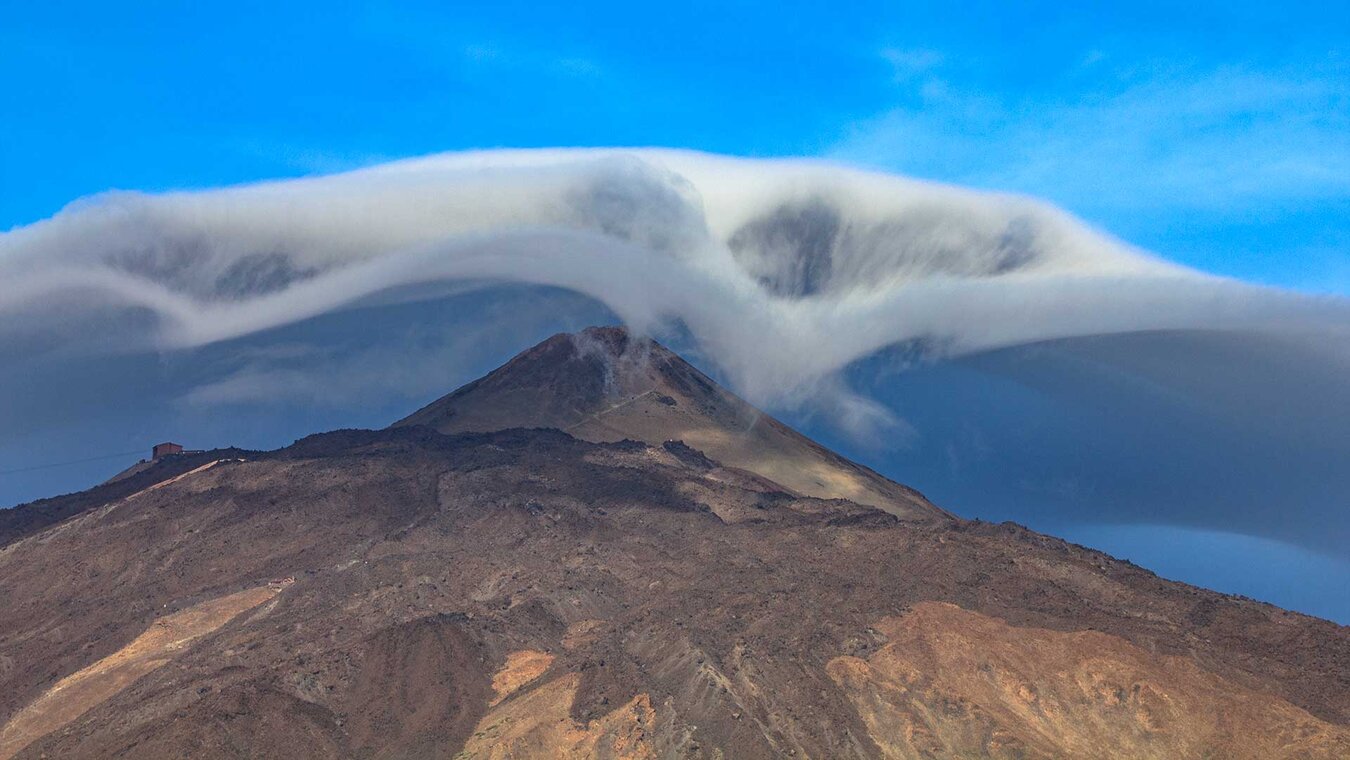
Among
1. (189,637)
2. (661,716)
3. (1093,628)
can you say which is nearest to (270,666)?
(189,637)

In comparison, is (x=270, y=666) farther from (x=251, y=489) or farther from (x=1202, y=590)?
(x=1202, y=590)

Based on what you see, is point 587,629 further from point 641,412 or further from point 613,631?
point 641,412

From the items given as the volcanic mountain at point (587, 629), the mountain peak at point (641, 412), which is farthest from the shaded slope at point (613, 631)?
the mountain peak at point (641, 412)

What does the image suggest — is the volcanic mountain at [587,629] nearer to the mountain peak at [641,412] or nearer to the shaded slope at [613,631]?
the shaded slope at [613,631]

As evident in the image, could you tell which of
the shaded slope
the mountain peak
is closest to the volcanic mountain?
the shaded slope

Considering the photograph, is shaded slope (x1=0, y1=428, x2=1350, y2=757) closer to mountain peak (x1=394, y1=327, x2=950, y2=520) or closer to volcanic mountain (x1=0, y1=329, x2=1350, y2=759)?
volcanic mountain (x1=0, y1=329, x2=1350, y2=759)

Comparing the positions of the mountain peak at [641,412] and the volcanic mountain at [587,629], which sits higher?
the mountain peak at [641,412]
